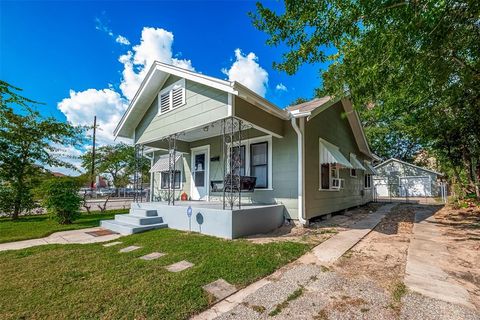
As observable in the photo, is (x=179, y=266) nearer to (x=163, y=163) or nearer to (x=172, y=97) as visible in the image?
(x=172, y=97)

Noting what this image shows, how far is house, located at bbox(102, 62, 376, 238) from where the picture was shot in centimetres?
646

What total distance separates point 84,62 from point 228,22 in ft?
20.4

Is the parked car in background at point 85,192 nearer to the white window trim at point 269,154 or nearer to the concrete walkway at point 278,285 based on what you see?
the white window trim at point 269,154

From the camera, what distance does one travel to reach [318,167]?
860cm

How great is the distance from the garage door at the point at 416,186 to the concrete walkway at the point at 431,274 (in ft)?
80.7

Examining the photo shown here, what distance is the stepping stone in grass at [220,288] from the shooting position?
308 centimetres

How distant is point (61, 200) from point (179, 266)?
25.0ft

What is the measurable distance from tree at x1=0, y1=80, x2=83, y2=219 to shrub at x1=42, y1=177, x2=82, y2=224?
3043 millimetres

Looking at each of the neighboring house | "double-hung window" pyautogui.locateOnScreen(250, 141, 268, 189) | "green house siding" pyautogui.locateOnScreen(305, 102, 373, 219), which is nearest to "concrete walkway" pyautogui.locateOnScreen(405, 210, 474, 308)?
"green house siding" pyautogui.locateOnScreen(305, 102, 373, 219)

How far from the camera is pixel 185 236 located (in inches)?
243

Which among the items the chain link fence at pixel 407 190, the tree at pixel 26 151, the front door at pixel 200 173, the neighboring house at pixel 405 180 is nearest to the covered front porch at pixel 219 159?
the front door at pixel 200 173

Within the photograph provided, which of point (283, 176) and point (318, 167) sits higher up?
point (318, 167)

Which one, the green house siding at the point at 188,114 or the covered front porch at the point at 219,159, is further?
the covered front porch at the point at 219,159

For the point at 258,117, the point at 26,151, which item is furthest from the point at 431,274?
the point at 26,151
